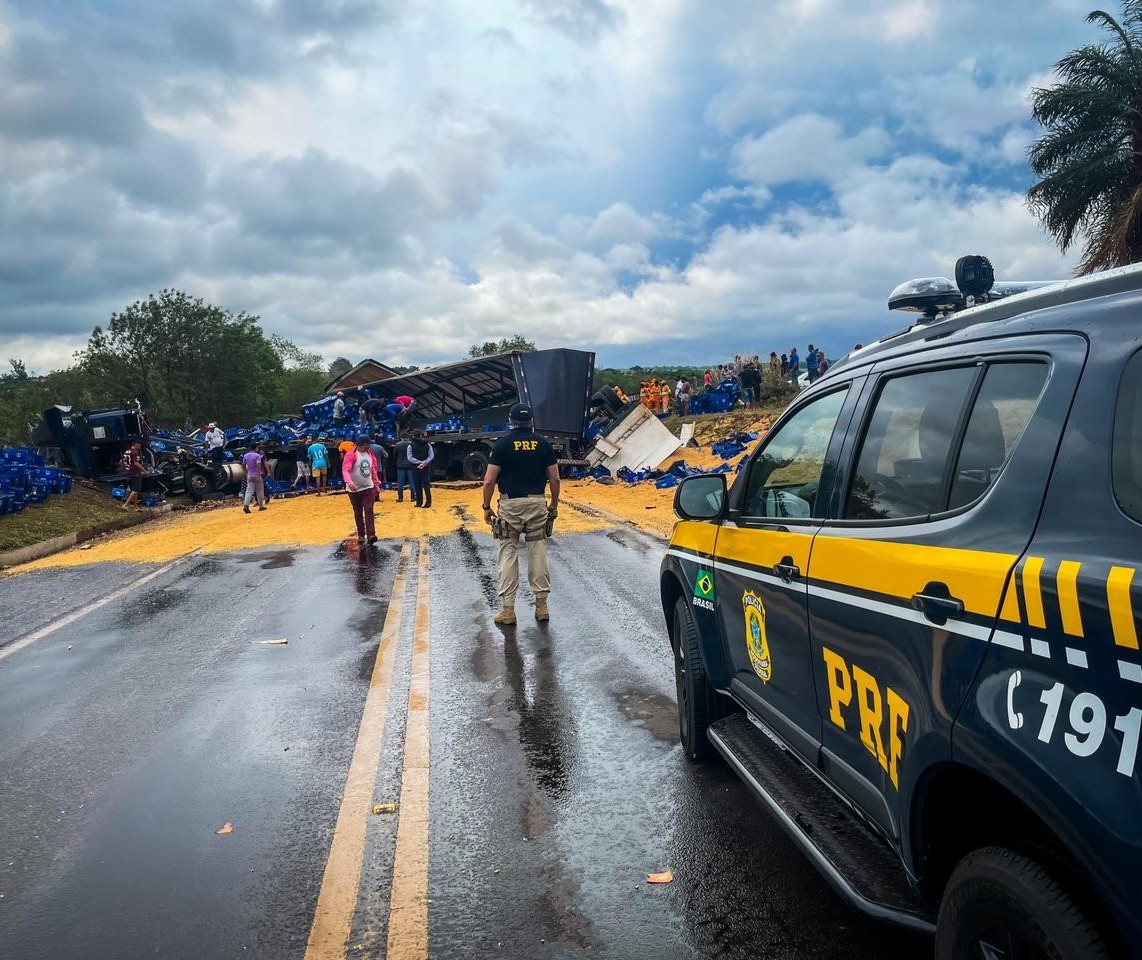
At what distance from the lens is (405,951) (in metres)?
2.94

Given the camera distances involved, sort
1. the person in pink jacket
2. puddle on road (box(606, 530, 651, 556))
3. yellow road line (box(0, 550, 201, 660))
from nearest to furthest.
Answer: yellow road line (box(0, 550, 201, 660)), puddle on road (box(606, 530, 651, 556)), the person in pink jacket

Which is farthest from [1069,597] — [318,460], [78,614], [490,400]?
[490,400]

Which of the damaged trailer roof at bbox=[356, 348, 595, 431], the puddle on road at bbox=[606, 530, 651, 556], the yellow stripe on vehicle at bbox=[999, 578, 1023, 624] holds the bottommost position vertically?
the puddle on road at bbox=[606, 530, 651, 556]

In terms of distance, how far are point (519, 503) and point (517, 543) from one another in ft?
1.19

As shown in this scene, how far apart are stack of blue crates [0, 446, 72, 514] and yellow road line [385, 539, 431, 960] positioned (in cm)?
1713

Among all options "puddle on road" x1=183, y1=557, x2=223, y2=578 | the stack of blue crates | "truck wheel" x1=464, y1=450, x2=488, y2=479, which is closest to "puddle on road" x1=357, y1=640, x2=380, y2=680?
"puddle on road" x1=183, y1=557, x2=223, y2=578

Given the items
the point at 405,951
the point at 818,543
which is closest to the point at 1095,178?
the point at 818,543

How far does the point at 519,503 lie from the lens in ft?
25.6

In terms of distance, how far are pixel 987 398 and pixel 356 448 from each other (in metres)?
12.1

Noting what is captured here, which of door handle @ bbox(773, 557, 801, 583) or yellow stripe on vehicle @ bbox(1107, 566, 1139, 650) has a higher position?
yellow stripe on vehicle @ bbox(1107, 566, 1139, 650)

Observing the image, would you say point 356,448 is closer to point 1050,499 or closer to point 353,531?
point 353,531

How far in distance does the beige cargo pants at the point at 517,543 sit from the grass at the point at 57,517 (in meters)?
12.7

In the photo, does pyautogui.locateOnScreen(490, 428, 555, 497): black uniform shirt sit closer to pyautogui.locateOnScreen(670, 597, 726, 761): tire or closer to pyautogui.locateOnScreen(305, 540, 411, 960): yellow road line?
pyautogui.locateOnScreen(305, 540, 411, 960): yellow road line

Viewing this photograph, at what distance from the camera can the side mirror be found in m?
3.89
